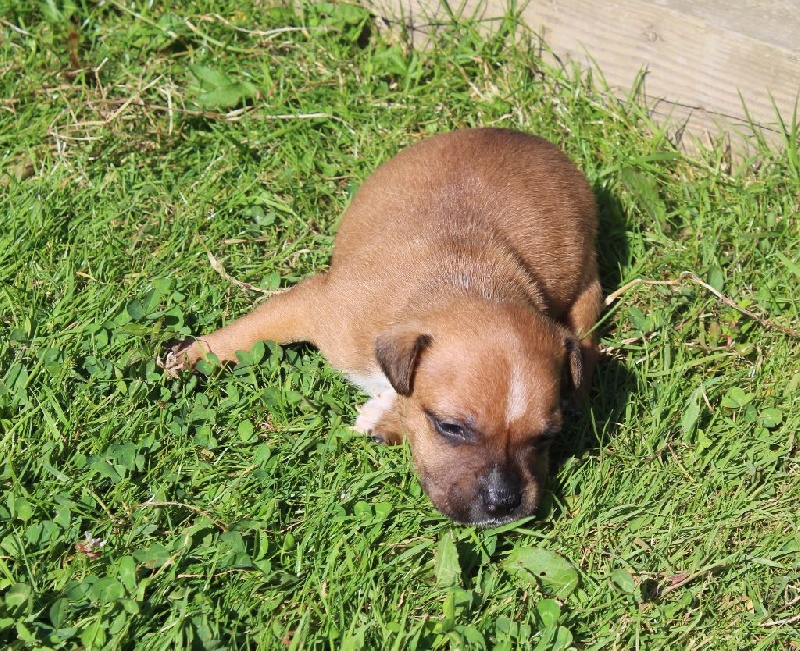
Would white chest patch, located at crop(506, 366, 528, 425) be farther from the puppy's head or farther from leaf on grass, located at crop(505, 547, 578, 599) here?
leaf on grass, located at crop(505, 547, 578, 599)

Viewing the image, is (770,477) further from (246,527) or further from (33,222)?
(33,222)

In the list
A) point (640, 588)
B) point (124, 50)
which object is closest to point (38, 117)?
point (124, 50)

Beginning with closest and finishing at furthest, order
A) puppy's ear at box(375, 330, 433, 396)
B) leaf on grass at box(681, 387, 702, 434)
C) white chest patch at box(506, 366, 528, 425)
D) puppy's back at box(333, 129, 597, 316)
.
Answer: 1. white chest patch at box(506, 366, 528, 425)
2. puppy's ear at box(375, 330, 433, 396)
3. leaf on grass at box(681, 387, 702, 434)
4. puppy's back at box(333, 129, 597, 316)

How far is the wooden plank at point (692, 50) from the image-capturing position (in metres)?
6.10

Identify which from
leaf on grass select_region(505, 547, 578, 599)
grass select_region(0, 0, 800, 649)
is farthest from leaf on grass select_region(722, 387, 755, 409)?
leaf on grass select_region(505, 547, 578, 599)

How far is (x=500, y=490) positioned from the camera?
4242 mm

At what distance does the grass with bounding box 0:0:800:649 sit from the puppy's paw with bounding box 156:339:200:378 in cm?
7

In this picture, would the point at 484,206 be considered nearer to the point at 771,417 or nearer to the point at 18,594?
the point at 771,417

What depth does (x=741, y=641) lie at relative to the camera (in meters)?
4.37

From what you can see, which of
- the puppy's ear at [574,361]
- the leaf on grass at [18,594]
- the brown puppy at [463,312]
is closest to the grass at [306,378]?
the leaf on grass at [18,594]

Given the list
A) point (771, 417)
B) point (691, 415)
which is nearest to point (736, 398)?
point (771, 417)

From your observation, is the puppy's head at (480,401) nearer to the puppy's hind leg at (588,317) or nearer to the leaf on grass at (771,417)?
the puppy's hind leg at (588,317)

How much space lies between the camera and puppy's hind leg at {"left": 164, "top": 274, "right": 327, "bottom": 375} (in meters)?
5.19

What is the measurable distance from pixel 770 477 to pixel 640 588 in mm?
1029
